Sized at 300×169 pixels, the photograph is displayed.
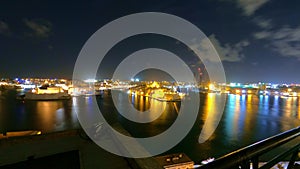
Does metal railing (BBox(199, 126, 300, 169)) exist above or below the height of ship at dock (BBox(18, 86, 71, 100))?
above

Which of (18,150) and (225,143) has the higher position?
(18,150)

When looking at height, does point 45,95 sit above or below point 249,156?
below

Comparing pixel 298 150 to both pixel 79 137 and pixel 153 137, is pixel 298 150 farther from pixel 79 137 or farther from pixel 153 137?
pixel 153 137

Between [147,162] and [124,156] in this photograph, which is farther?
[124,156]

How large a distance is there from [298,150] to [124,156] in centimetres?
A: 190

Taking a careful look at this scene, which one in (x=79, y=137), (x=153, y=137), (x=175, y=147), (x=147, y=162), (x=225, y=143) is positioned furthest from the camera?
(x=153, y=137)

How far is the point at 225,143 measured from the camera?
9102mm

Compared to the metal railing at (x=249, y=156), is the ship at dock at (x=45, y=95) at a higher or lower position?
lower

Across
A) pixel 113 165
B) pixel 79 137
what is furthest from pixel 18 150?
pixel 113 165

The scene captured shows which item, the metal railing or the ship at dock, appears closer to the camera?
the metal railing

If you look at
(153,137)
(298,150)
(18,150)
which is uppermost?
(298,150)

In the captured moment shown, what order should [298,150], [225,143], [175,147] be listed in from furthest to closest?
[225,143] < [175,147] < [298,150]

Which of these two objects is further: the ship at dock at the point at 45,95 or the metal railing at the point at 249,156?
the ship at dock at the point at 45,95

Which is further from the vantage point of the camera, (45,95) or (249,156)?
(45,95)
